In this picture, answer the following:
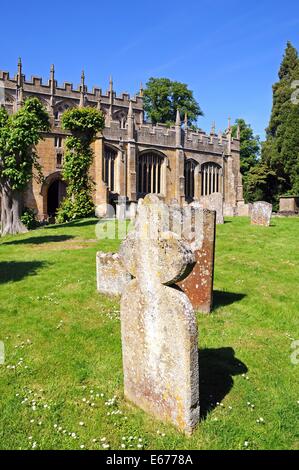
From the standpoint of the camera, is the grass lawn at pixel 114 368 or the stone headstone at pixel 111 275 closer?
the grass lawn at pixel 114 368

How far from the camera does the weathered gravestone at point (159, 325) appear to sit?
395 cm

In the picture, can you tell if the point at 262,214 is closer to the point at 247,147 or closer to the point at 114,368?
the point at 114,368

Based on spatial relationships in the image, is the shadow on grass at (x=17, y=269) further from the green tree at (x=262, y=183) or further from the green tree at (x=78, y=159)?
the green tree at (x=262, y=183)

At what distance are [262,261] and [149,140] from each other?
94.8ft

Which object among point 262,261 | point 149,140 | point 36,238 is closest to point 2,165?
point 36,238

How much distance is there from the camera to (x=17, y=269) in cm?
1065

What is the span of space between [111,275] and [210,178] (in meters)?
36.2

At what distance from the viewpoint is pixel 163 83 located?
54.7 metres

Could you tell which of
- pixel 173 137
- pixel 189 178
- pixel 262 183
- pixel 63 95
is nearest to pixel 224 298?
pixel 173 137

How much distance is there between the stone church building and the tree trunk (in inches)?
431

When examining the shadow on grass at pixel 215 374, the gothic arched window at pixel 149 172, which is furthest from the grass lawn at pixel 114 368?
the gothic arched window at pixel 149 172

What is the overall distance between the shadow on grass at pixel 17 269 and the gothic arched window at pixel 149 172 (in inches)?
1055

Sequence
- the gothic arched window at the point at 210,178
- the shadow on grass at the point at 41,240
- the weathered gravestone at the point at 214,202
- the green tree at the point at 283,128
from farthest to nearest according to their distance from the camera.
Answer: the gothic arched window at the point at 210,178
the green tree at the point at 283,128
the weathered gravestone at the point at 214,202
the shadow on grass at the point at 41,240

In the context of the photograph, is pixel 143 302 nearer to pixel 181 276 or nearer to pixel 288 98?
pixel 181 276
